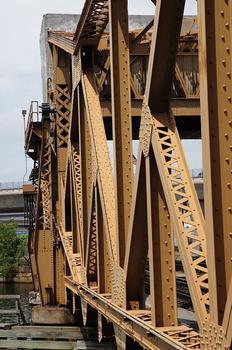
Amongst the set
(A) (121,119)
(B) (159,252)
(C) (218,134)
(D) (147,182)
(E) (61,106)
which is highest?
(C) (218,134)

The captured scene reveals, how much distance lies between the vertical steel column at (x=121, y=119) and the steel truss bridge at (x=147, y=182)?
0.02 m

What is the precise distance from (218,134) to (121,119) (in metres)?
5.64

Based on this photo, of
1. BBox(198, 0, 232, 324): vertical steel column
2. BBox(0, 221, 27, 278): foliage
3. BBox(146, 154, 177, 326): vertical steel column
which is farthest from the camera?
BBox(0, 221, 27, 278): foliage

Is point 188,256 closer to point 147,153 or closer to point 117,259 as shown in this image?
point 147,153

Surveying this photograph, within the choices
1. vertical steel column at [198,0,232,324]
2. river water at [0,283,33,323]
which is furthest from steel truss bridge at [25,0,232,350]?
river water at [0,283,33,323]

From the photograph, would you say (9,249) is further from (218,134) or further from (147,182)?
(218,134)

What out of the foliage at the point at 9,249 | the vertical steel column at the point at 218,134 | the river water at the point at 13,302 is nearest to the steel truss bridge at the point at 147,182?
the vertical steel column at the point at 218,134

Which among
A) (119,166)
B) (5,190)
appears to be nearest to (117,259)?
(119,166)

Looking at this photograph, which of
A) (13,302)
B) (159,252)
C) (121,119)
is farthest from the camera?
(13,302)

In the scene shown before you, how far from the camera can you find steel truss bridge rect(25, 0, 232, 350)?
20.4ft

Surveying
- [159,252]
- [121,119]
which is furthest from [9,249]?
[159,252]

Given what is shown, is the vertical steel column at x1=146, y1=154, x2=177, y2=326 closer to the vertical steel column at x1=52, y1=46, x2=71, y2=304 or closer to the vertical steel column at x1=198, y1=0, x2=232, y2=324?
the vertical steel column at x1=198, y1=0, x2=232, y2=324

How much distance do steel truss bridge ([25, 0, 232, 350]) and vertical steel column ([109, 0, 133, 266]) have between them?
2 centimetres

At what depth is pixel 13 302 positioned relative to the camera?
45.8m
